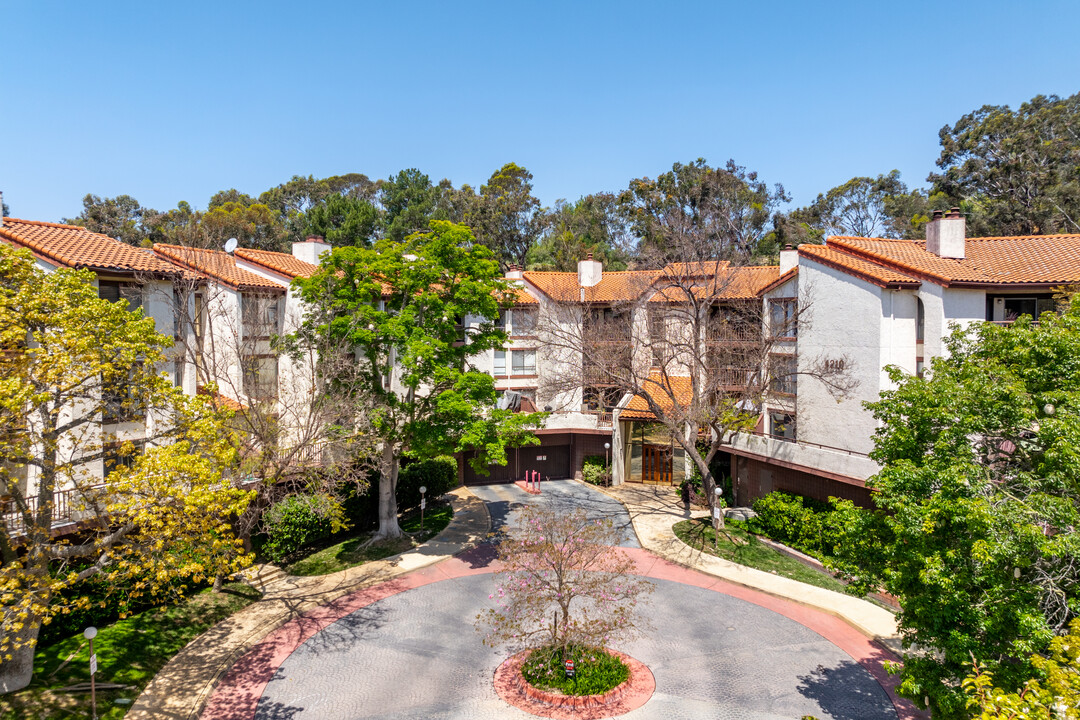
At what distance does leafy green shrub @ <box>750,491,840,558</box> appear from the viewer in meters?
23.4

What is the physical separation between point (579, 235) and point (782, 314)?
36.2 meters

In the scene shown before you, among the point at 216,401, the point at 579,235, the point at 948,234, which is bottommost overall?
the point at 216,401

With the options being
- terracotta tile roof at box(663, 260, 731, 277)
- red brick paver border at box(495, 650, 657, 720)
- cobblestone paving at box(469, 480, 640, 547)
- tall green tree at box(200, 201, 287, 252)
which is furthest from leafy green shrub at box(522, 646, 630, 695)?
tall green tree at box(200, 201, 287, 252)

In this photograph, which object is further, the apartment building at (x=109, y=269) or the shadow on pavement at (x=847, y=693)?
the apartment building at (x=109, y=269)

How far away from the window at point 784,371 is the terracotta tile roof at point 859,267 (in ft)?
16.1

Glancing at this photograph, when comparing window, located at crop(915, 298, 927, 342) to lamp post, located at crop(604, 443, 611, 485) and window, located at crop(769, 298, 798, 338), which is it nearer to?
window, located at crop(769, 298, 798, 338)

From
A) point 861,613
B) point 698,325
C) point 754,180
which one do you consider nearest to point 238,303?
point 698,325

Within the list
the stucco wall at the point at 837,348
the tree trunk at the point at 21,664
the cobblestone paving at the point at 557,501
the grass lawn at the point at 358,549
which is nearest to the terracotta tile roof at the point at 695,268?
the stucco wall at the point at 837,348

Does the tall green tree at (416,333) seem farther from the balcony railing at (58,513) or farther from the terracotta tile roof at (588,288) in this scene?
the terracotta tile roof at (588,288)

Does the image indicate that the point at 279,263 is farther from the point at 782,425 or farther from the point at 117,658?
the point at 782,425

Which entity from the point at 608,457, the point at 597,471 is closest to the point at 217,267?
the point at 597,471

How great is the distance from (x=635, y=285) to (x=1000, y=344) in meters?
18.6

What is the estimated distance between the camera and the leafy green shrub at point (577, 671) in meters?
14.3

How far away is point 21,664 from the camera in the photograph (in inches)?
521
